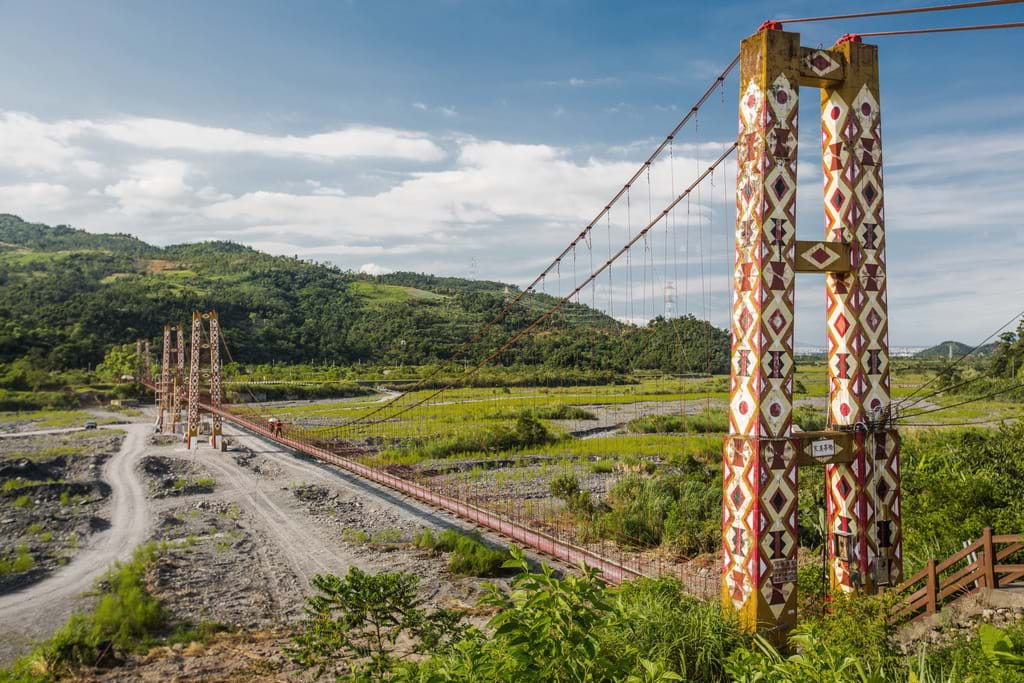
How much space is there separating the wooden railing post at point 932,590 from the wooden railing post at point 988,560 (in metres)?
0.30

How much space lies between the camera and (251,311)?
65875 mm

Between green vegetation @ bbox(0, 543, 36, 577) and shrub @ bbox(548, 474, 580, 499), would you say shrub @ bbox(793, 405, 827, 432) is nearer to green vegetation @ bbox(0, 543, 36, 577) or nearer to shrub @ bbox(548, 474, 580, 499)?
shrub @ bbox(548, 474, 580, 499)

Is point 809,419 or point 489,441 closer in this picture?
point 809,419

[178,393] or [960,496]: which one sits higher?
[960,496]

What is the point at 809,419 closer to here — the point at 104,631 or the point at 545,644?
the point at 104,631

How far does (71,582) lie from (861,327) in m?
11.9

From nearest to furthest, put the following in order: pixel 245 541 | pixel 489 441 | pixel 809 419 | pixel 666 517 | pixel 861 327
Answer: pixel 861 327 → pixel 666 517 → pixel 245 541 → pixel 809 419 → pixel 489 441

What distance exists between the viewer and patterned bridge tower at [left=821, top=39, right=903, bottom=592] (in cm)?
484

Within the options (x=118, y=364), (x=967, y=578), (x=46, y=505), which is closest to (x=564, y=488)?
(x=967, y=578)

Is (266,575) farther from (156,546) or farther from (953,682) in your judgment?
(953,682)

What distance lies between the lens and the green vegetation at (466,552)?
34.3 ft

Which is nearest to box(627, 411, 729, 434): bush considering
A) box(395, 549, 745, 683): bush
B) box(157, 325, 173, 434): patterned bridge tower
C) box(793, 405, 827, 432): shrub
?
box(793, 405, 827, 432): shrub

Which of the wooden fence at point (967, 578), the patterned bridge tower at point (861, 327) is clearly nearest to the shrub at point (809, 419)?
the patterned bridge tower at point (861, 327)

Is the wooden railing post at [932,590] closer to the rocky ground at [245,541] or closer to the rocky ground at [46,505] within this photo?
the rocky ground at [245,541]
